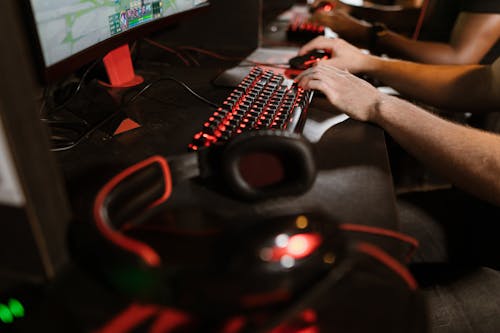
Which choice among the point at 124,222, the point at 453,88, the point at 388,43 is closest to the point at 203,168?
the point at 124,222

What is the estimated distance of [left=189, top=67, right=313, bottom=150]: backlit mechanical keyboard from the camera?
0.64 m

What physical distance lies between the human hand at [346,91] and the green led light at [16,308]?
649 millimetres

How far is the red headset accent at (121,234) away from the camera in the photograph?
318 mm

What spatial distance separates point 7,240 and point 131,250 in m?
0.14

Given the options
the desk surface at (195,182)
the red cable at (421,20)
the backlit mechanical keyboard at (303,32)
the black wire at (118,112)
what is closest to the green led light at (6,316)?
the desk surface at (195,182)

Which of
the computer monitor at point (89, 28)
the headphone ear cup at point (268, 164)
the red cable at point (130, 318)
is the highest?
the computer monitor at point (89, 28)

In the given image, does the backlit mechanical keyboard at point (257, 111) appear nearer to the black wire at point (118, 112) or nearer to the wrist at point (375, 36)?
the black wire at point (118, 112)

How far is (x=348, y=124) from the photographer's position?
2.59ft

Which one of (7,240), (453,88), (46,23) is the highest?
(46,23)

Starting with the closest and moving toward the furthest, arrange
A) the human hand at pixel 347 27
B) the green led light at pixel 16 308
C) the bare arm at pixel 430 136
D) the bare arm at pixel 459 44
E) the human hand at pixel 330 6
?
the green led light at pixel 16 308 < the bare arm at pixel 430 136 < the bare arm at pixel 459 44 < the human hand at pixel 347 27 < the human hand at pixel 330 6

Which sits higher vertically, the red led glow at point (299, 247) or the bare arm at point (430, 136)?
the red led glow at point (299, 247)

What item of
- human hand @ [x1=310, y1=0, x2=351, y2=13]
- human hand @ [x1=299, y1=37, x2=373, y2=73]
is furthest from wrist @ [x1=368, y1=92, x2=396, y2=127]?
human hand @ [x1=310, y1=0, x2=351, y2=13]

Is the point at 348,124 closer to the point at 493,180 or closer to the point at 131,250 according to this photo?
the point at 493,180

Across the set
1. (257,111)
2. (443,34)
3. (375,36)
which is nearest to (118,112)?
(257,111)
